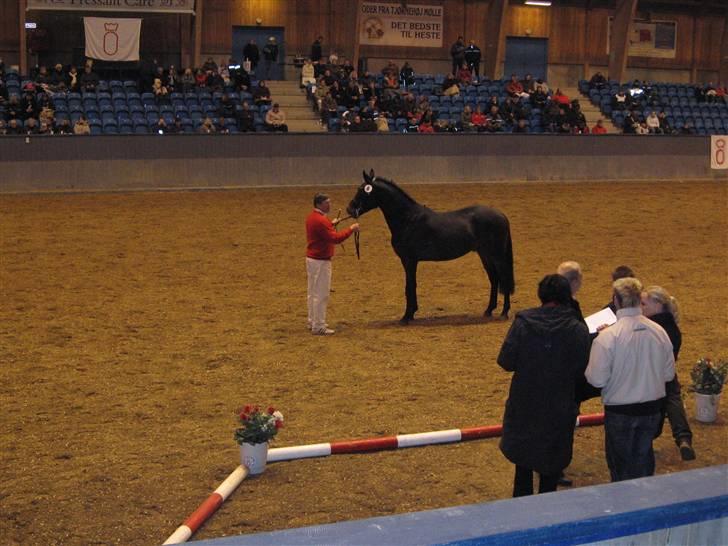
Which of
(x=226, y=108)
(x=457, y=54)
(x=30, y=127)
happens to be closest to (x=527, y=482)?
(x=30, y=127)

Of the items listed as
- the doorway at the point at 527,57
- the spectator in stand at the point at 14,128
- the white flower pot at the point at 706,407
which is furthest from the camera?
the doorway at the point at 527,57

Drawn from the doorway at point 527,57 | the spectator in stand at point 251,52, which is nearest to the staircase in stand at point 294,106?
the spectator in stand at point 251,52

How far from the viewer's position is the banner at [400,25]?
114 feet

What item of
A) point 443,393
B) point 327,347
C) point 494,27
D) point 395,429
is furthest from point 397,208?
point 494,27

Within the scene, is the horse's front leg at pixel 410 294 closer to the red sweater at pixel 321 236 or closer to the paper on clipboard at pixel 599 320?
the red sweater at pixel 321 236

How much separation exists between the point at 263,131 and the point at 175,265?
10872 mm

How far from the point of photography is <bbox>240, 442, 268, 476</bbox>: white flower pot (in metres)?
6.64

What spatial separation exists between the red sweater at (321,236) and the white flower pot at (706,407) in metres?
4.23

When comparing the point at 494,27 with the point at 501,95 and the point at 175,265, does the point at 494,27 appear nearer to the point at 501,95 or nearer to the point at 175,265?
the point at 501,95

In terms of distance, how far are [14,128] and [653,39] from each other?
2683 centimetres

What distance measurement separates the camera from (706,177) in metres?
28.8

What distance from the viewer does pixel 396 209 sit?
37.9 feet

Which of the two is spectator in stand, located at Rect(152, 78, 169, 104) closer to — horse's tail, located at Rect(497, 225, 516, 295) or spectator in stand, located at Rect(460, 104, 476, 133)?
spectator in stand, located at Rect(460, 104, 476, 133)

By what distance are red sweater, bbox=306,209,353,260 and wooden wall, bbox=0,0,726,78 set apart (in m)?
21.4
